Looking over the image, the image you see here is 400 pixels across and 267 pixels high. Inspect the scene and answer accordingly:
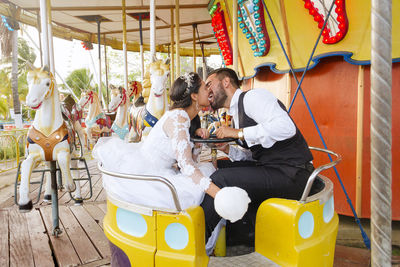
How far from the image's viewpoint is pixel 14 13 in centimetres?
555

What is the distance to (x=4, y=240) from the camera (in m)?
2.93

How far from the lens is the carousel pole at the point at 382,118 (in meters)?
1.05

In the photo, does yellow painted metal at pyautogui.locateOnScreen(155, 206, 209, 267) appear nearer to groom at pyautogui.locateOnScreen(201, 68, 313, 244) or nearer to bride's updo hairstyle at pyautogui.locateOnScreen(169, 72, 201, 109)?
groom at pyautogui.locateOnScreen(201, 68, 313, 244)

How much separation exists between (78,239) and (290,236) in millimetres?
2253

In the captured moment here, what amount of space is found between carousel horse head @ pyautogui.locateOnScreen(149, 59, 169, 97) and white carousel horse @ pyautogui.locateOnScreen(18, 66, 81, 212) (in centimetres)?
106

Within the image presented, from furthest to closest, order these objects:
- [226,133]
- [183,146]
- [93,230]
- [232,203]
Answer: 1. [93,230]
2. [226,133]
3. [183,146]
4. [232,203]

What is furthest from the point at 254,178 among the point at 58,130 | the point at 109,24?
the point at 109,24

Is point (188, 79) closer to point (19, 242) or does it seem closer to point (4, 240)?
point (19, 242)

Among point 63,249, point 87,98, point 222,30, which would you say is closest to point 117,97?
point 87,98

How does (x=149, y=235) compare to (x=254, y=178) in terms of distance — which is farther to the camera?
(x=254, y=178)

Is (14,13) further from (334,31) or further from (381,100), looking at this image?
(381,100)

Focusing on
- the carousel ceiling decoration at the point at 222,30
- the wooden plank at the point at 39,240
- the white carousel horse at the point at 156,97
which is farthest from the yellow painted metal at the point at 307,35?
the wooden plank at the point at 39,240

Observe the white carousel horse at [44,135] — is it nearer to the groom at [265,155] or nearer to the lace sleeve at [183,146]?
the lace sleeve at [183,146]

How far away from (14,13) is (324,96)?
18.3ft
